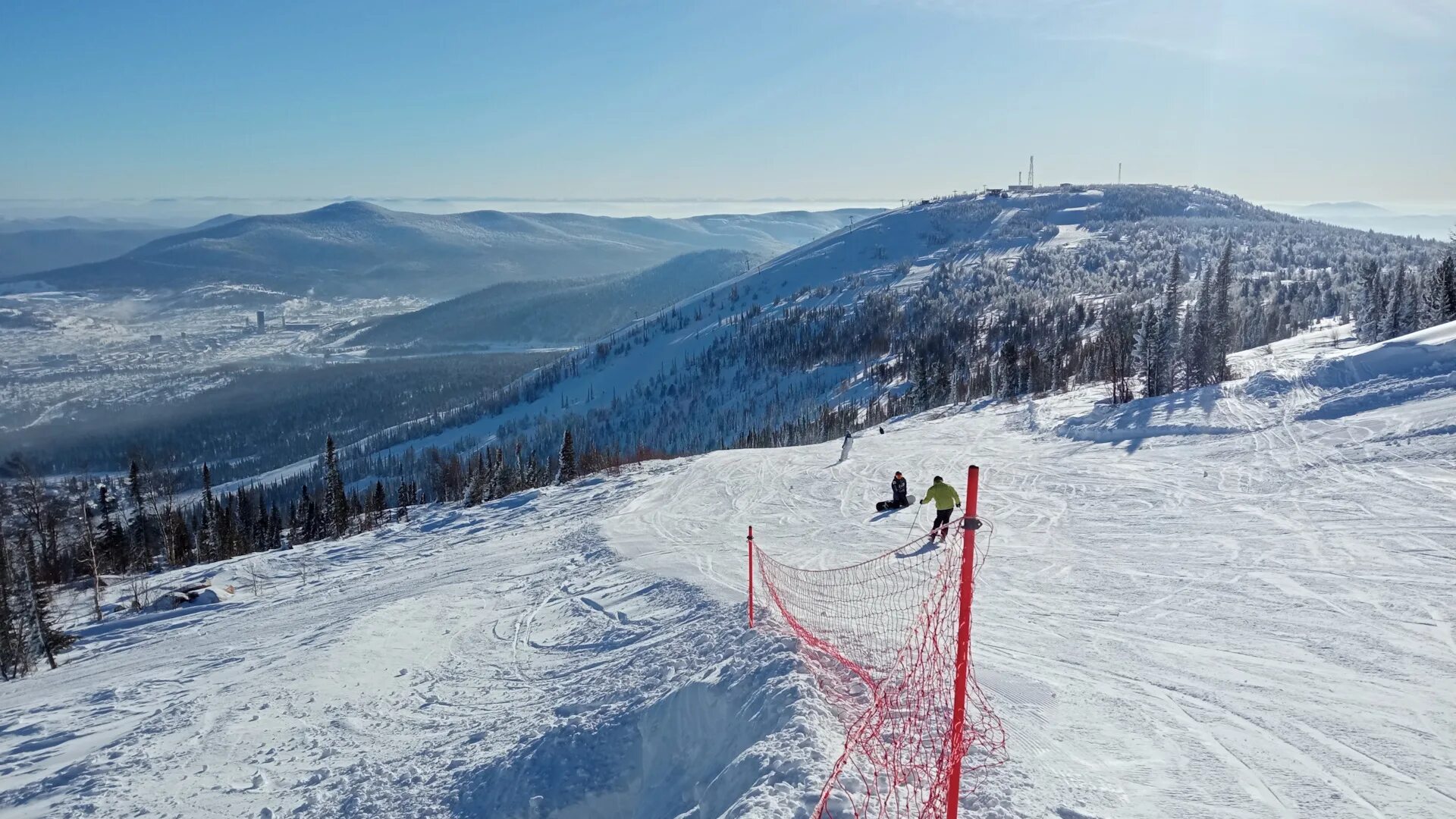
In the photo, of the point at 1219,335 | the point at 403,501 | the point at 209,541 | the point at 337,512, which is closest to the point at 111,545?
the point at 209,541

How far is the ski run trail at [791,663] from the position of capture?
746 cm

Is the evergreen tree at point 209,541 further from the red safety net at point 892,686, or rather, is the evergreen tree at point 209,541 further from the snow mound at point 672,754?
the red safety net at point 892,686

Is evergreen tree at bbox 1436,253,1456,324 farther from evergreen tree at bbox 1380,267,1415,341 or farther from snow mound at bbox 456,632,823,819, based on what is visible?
snow mound at bbox 456,632,823,819

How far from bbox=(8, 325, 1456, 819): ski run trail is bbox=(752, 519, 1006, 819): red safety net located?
34cm

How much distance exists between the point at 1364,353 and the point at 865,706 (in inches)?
1391

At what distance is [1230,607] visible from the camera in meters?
12.0

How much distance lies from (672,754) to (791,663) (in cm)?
202

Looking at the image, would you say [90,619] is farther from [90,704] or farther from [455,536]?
[90,704]

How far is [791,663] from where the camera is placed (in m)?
9.45

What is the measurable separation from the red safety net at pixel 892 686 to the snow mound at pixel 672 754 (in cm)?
58

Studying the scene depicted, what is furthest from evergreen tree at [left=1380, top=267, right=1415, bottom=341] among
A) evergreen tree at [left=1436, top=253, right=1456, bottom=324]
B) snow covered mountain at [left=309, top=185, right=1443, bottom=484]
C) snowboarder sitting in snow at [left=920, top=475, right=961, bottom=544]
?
snowboarder sitting in snow at [left=920, top=475, right=961, bottom=544]

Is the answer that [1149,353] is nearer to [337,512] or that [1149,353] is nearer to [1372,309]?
[1372,309]

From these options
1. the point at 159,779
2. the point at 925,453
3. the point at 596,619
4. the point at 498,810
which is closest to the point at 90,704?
the point at 159,779

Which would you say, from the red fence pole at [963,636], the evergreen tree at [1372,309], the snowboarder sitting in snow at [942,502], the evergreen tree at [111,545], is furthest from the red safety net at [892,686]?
the evergreen tree at [1372,309]
